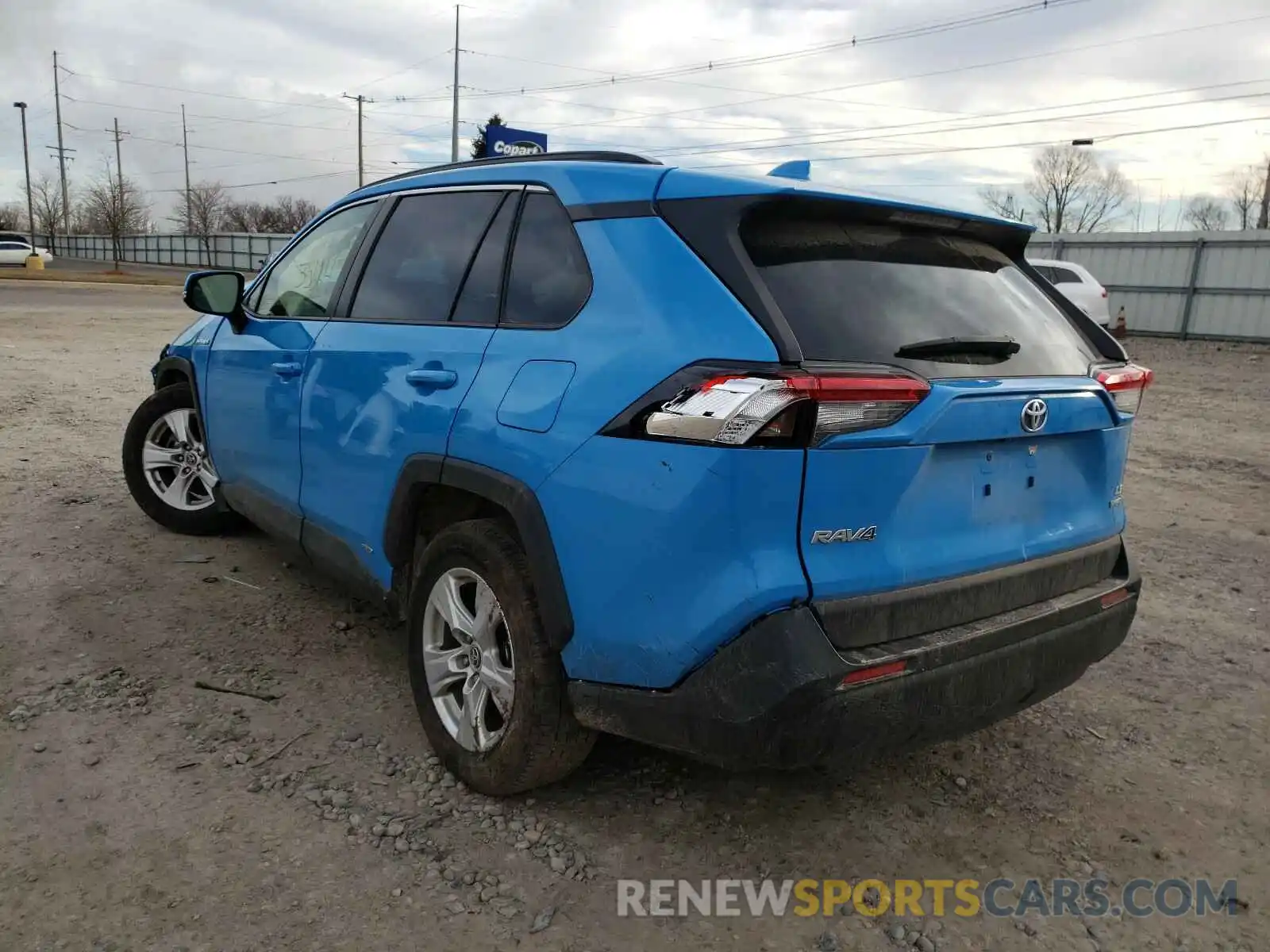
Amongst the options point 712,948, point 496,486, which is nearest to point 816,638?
point 712,948

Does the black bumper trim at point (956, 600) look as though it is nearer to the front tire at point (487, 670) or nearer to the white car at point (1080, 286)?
the front tire at point (487, 670)

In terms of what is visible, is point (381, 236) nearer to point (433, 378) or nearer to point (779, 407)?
point (433, 378)

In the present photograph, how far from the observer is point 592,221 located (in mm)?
2508

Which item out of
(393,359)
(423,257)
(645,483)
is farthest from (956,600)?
(423,257)

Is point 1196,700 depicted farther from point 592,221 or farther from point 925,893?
point 592,221

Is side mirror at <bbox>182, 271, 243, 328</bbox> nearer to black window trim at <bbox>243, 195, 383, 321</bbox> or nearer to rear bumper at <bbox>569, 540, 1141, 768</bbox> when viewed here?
black window trim at <bbox>243, 195, 383, 321</bbox>

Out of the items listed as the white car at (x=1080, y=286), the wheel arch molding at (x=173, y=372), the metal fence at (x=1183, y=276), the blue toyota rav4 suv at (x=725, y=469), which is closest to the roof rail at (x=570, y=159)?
the blue toyota rav4 suv at (x=725, y=469)

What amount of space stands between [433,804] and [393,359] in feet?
4.53

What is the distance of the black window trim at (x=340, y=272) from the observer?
3576 mm

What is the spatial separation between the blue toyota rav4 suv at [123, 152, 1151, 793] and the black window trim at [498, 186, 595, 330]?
0.01 meters

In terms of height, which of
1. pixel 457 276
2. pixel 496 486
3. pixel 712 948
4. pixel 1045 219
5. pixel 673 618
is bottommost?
pixel 712 948

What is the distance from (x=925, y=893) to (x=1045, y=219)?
217ft

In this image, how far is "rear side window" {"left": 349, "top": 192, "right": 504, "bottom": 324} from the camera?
3018 mm

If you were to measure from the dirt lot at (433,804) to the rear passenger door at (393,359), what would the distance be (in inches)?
25.5
